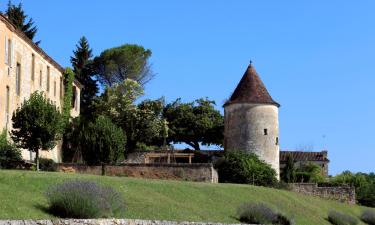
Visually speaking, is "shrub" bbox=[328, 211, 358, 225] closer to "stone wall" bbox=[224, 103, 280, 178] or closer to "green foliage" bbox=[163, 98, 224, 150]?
"stone wall" bbox=[224, 103, 280, 178]

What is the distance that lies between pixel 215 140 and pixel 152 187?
48.4 m

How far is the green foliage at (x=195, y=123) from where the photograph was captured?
3140 inches

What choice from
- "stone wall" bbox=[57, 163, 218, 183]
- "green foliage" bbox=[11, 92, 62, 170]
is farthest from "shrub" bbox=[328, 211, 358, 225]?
"green foliage" bbox=[11, 92, 62, 170]

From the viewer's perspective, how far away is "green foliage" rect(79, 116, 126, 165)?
135ft

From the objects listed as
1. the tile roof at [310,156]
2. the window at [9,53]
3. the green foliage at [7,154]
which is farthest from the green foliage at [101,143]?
the tile roof at [310,156]

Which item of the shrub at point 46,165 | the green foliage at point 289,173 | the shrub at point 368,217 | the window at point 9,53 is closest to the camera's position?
the shrub at point 46,165

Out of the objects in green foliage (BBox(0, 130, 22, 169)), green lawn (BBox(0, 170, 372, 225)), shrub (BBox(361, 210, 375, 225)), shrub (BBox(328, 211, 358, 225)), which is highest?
green foliage (BBox(0, 130, 22, 169))

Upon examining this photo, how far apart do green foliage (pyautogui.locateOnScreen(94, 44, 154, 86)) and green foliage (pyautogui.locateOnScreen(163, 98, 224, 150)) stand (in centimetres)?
538

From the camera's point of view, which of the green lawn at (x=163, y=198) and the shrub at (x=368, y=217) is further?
the shrub at (x=368, y=217)

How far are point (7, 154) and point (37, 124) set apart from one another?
342 cm

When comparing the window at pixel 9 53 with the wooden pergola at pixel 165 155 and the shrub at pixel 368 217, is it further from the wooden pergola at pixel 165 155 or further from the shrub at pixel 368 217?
the shrub at pixel 368 217

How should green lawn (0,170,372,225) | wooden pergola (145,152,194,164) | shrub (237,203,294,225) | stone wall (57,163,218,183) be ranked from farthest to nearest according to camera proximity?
wooden pergola (145,152,194,164) < stone wall (57,163,218,183) < shrub (237,203,294,225) < green lawn (0,170,372,225)

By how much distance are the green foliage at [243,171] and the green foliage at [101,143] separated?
12.2 m

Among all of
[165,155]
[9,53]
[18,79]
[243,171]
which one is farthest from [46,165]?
[243,171]
